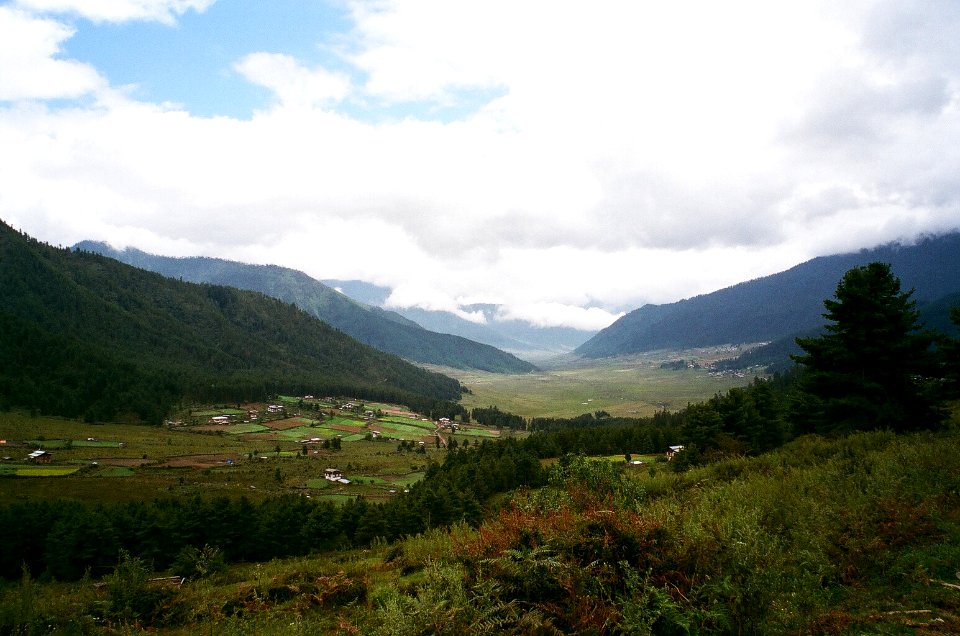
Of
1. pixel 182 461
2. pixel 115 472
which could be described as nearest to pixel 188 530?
pixel 115 472

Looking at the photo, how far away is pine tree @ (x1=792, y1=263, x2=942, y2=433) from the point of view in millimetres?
24047

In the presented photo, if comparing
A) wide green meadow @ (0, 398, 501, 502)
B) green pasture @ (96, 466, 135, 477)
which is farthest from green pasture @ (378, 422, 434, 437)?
green pasture @ (96, 466, 135, 477)

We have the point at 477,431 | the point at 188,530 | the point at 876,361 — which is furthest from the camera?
the point at 477,431

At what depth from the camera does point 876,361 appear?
2511 centimetres

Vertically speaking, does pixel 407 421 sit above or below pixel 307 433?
below

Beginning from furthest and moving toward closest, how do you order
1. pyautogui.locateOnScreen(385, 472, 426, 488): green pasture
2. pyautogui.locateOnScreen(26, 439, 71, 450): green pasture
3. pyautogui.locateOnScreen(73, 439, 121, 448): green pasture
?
pyautogui.locateOnScreen(73, 439, 121, 448): green pasture → pyautogui.locateOnScreen(26, 439, 71, 450): green pasture → pyautogui.locateOnScreen(385, 472, 426, 488): green pasture

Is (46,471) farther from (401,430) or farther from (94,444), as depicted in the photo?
(401,430)

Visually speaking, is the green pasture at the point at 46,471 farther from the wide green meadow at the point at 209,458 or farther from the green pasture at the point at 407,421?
the green pasture at the point at 407,421

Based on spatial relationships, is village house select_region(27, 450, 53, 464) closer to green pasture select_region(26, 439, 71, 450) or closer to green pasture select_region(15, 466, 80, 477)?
green pasture select_region(15, 466, 80, 477)

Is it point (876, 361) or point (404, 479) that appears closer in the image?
point (876, 361)

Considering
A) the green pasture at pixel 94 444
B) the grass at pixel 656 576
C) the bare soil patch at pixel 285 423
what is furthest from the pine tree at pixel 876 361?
the bare soil patch at pixel 285 423

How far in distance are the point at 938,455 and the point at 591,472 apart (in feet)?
39.8

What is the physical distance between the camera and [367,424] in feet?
590

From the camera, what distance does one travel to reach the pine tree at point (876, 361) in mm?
24047
